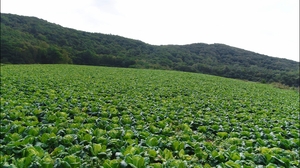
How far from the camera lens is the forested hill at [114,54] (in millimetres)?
45656

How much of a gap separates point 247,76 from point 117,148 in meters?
56.6

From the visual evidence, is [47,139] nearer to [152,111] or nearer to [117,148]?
[117,148]

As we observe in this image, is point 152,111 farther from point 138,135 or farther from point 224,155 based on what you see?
point 224,155

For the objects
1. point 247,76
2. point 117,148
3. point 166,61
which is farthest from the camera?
point 166,61

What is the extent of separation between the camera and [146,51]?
78062mm

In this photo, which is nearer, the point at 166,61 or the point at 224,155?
the point at 224,155

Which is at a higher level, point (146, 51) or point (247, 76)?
point (146, 51)

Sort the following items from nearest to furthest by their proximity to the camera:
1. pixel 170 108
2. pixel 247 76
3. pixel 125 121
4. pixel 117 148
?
pixel 117 148, pixel 125 121, pixel 170 108, pixel 247 76

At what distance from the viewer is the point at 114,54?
6347 centimetres

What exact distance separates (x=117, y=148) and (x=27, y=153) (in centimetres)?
146

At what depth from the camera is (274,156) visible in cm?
386

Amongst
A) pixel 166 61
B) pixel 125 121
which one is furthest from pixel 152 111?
pixel 166 61

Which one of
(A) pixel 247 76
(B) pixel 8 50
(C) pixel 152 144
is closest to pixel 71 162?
(C) pixel 152 144

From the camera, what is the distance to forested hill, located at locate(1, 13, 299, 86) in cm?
4566
